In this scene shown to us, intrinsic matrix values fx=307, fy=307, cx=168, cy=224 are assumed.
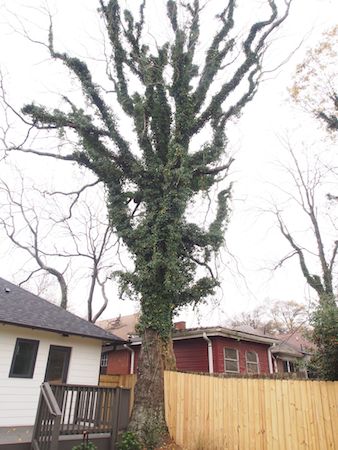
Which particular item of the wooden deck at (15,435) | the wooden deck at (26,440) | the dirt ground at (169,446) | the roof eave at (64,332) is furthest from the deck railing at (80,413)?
the roof eave at (64,332)

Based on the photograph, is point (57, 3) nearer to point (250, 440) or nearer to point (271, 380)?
point (271, 380)

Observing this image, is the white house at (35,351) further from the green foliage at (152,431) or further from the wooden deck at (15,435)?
the green foliage at (152,431)

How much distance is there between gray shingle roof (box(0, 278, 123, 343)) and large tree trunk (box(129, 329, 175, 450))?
290 centimetres

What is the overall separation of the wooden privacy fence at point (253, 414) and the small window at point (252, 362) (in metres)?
7.39

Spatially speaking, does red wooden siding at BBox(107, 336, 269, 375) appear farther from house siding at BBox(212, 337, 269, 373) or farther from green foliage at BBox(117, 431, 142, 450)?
green foliage at BBox(117, 431, 142, 450)

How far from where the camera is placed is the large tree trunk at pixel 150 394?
6.88 m

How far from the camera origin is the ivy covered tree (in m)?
8.43

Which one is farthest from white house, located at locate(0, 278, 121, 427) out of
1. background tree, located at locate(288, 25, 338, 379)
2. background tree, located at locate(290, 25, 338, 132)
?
background tree, located at locate(290, 25, 338, 132)

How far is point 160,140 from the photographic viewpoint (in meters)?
10.6

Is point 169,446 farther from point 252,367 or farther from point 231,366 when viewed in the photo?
point 252,367

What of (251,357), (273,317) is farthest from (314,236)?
(273,317)

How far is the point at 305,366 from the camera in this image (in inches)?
230

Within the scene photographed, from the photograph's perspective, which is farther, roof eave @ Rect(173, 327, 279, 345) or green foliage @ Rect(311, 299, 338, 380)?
roof eave @ Rect(173, 327, 279, 345)

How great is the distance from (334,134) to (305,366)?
10.7 meters
